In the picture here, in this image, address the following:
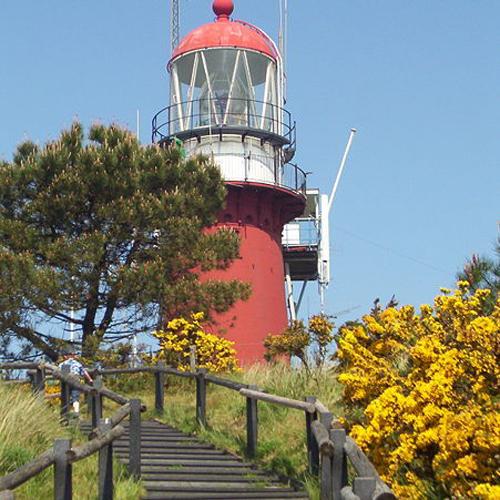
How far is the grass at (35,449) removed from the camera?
8109mm

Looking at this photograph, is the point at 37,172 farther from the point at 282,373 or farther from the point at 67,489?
the point at 67,489

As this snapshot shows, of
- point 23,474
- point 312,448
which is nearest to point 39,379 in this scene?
point 312,448

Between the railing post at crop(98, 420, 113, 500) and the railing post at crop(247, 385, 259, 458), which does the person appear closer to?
the railing post at crop(247, 385, 259, 458)

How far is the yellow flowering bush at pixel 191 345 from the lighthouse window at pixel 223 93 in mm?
7631

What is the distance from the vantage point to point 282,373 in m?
15.6

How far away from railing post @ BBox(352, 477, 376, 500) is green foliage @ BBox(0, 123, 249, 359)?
52.5 ft

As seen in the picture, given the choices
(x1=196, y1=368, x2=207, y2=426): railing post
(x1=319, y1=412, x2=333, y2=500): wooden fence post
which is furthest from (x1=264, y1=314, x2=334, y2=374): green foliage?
(x1=319, y1=412, x2=333, y2=500): wooden fence post

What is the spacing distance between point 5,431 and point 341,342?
3551mm

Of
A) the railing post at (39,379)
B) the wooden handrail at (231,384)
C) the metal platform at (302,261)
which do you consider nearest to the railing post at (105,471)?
the wooden handrail at (231,384)

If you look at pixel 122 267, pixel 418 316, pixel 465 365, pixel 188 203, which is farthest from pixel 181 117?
pixel 465 365

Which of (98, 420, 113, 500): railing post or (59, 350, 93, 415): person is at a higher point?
(59, 350, 93, 415): person

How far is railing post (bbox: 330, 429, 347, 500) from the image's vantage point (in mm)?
7352

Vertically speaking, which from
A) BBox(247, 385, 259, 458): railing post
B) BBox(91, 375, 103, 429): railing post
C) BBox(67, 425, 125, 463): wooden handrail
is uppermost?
BBox(91, 375, 103, 429): railing post

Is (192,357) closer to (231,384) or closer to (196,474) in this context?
(231,384)
